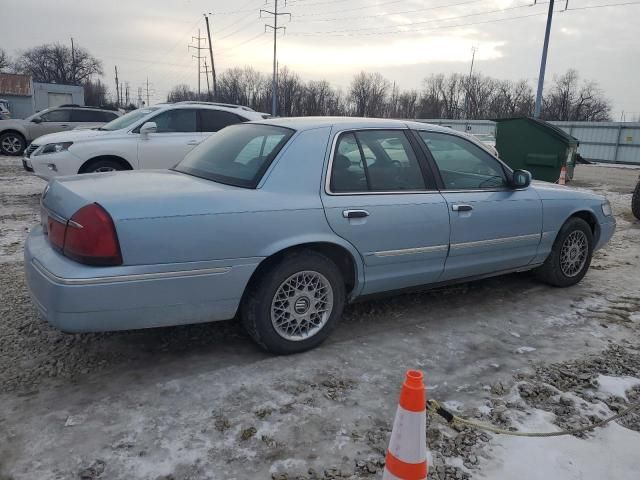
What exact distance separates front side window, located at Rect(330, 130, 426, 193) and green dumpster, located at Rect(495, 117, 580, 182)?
11.4 metres

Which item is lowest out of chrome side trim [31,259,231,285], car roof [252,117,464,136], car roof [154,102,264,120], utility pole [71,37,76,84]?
chrome side trim [31,259,231,285]

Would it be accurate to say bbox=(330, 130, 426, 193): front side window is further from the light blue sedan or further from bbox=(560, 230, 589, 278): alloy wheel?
bbox=(560, 230, 589, 278): alloy wheel

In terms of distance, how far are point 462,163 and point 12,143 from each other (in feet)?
54.0

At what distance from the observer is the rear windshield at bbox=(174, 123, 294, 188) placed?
11.4 ft

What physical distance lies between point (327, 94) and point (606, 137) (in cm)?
5858

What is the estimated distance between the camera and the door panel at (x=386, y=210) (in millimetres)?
3566

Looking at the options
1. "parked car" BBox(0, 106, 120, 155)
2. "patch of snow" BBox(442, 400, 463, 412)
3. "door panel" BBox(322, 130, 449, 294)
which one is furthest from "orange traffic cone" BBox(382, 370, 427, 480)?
"parked car" BBox(0, 106, 120, 155)

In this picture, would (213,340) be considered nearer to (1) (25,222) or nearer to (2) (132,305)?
(2) (132,305)

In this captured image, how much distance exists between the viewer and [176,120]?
8695 millimetres

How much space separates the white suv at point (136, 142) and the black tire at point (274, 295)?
5582 millimetres

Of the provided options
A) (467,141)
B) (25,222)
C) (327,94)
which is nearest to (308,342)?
(467,141)

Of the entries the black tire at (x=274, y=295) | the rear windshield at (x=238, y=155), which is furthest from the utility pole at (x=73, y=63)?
the black tire at (x=274, y=295)

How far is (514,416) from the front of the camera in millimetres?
2902

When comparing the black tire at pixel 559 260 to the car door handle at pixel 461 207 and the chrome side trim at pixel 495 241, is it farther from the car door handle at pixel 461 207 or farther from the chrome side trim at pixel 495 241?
the car door handle at pixel 461 207
